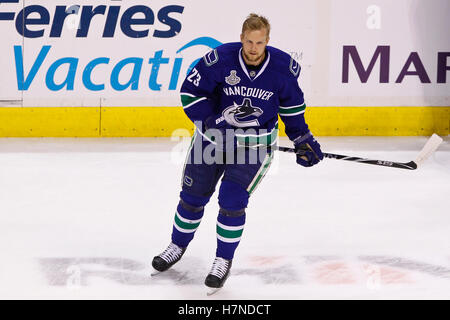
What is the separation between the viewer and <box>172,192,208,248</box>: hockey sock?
3.25 m

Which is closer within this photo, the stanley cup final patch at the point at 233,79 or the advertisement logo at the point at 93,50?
the stanley cup final patch at the point at 233,79

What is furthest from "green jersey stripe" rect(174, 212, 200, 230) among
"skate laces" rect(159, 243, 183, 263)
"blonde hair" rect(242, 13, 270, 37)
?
"blonde hair" rect(242, 13, 270, 37)

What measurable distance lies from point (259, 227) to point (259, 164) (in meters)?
0.96

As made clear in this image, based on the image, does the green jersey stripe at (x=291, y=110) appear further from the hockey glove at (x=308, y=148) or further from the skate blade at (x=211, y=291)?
the skate blade at (x=211, y=291)

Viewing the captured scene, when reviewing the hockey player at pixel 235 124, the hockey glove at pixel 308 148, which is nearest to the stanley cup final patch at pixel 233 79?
the hockey player at pixel 235 124

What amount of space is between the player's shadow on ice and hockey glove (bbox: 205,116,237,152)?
554 millimetres

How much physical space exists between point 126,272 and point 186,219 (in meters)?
0.33

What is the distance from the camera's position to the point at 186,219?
3266mm

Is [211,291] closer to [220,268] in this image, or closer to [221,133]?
[220,268]

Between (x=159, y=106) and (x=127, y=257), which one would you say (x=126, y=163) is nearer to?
(x=159, y=106)

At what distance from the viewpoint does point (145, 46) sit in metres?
6.76

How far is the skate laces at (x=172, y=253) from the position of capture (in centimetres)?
327

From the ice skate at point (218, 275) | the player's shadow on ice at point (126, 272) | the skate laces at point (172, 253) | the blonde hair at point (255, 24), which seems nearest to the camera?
the blonde hair at point (255, 24)

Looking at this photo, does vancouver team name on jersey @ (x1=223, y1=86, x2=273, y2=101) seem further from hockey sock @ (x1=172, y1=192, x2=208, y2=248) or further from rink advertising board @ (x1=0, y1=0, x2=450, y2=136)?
rink advertising board @ (x1=0, y1=0, x2=450, y2=136)
